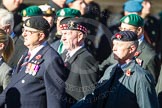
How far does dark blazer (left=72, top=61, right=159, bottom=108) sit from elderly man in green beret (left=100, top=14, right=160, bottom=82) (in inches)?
34.7

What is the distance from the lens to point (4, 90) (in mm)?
6430

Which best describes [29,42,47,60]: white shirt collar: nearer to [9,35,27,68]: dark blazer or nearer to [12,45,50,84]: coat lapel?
[12,45,50,84]: coat lapel

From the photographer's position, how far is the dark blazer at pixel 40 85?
6.14 metres

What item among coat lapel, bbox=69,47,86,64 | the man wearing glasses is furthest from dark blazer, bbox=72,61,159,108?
the man wearing glasses

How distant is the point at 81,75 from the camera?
692 centimetres

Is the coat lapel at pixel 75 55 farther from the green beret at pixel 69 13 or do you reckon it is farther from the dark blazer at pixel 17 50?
the green beret at pixel 69 13

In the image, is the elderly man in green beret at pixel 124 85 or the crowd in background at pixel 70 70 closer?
the crowd in background at pixel 70 70

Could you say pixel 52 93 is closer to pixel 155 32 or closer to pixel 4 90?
pixel 4 90

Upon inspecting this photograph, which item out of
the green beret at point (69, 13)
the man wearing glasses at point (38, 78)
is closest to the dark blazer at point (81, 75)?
the man wearing glasses at point (38, 78)

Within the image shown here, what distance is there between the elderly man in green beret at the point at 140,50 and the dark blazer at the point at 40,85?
1.57 meters

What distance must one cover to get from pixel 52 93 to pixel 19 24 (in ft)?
10.4

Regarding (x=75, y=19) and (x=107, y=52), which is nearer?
(x=75, y=19)

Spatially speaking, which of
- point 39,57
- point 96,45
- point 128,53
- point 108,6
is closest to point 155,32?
point 96,45

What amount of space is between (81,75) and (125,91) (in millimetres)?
625
